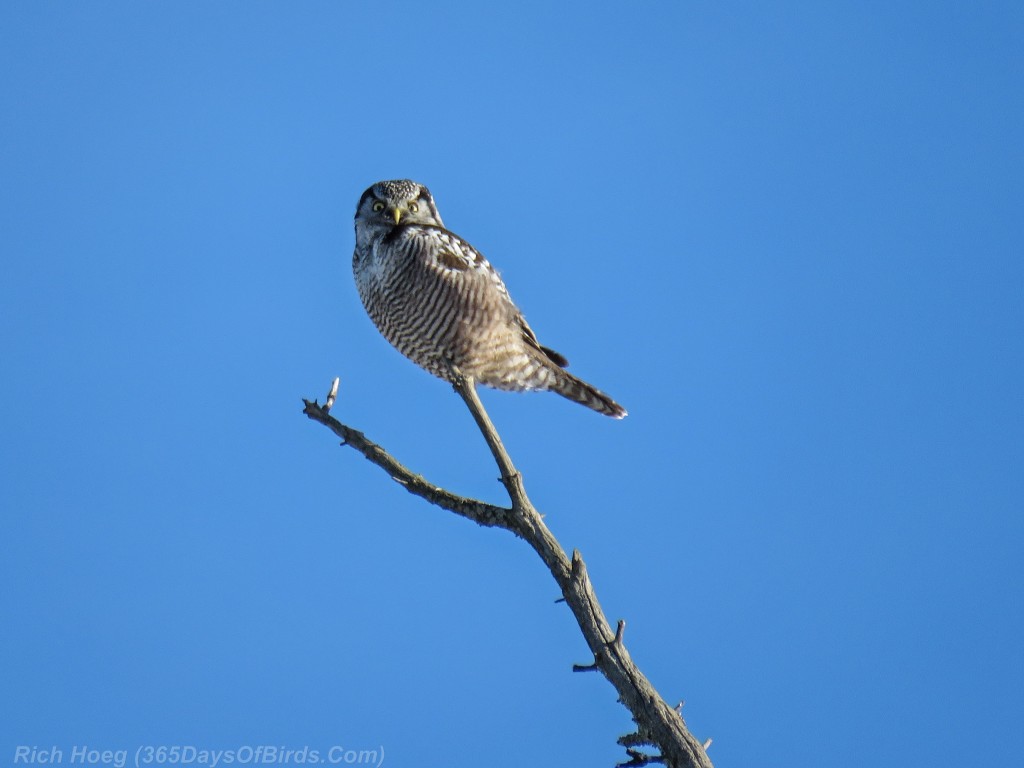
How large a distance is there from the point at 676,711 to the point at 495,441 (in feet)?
5.87

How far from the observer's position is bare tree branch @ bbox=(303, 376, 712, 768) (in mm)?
5031

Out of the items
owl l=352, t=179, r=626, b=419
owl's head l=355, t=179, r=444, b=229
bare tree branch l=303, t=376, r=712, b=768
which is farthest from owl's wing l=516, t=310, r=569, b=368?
bare tree branch l=303, t=376, r=712, b=768

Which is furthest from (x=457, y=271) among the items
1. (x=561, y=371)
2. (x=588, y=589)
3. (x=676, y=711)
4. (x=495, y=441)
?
(x=676, y=711)

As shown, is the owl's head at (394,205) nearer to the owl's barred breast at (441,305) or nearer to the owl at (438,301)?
the owl at (438,301)

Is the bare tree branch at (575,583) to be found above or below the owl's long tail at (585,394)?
below

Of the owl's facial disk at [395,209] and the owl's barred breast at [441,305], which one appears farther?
the owl's facial disk at [395,209]

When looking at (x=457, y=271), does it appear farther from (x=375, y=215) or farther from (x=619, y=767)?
(x=619, y=767)

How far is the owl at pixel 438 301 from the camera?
8.16 meters

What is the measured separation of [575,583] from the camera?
546cm

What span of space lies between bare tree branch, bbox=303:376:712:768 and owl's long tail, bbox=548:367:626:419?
2.38m

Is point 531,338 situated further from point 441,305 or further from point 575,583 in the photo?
point 575,583

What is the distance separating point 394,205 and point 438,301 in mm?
957

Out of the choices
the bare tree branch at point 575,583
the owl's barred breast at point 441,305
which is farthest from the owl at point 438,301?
the bare tree branch at point 575,583

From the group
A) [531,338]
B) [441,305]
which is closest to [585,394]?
[531,338]
